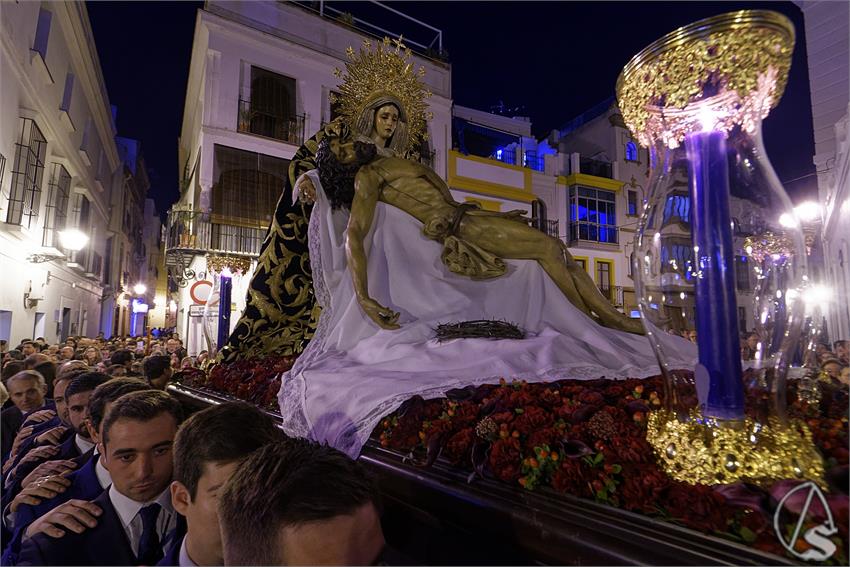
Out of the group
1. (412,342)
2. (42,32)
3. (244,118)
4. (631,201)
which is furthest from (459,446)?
(631,201)

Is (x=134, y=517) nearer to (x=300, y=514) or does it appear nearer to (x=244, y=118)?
(x=300, y=514)

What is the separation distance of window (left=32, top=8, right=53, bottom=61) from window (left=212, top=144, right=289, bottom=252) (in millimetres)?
3294

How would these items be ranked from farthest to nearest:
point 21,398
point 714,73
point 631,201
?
point 631,201, point 21,398, point 714,73

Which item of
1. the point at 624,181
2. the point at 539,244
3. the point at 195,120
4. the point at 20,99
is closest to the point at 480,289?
the point at 539,244

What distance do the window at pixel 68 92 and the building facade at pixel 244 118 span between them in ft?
7.44

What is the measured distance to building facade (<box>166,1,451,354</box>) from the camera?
10.6 m

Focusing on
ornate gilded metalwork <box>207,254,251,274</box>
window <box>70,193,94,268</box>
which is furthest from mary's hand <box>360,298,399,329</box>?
window <box>70,193,94,268</box>

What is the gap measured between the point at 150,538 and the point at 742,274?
1.35m

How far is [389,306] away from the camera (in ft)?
7.70

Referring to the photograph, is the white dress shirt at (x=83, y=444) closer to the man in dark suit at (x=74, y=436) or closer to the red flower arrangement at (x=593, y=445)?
the man in dark suit at (x=74, y=436)

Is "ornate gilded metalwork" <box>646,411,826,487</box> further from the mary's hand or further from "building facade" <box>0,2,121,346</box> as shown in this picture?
"building facade" <box>0,2,121,346</box>

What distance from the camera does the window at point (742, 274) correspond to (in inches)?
34.6

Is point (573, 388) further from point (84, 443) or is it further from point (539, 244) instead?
point (84, 443)

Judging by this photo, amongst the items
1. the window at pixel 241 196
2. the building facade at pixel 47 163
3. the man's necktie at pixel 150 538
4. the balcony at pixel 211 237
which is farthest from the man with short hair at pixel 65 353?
the window at pixel 241 196
